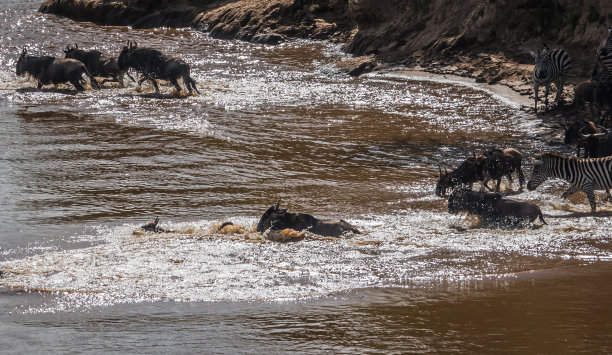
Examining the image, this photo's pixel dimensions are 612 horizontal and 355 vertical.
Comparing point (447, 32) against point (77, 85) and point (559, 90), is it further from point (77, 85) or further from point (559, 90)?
point (77, 85)

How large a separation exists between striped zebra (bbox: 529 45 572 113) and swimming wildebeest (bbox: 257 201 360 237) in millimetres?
8819

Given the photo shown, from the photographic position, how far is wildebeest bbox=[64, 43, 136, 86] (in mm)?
22188

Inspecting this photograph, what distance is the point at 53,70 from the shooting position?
21.8 m

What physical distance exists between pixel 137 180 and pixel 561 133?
7.79 meters

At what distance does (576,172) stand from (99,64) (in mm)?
15141

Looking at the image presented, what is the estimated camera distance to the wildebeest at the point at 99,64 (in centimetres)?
2219

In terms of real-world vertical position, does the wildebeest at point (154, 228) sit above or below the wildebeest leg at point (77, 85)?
below

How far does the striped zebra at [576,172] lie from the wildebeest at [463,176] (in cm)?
72

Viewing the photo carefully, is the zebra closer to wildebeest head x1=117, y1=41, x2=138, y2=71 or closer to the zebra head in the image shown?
the zebra head

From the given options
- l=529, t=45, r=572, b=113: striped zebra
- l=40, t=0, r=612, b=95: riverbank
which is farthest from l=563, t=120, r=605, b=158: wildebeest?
l=40, t=0, r=612, b=95: riverbank

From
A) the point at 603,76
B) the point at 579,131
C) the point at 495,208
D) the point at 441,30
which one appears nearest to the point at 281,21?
the point at 441,30

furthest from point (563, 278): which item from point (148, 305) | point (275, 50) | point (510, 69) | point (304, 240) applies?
point (275, 50)

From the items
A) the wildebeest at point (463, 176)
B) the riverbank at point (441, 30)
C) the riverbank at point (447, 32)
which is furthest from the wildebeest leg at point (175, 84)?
the wildebeest at point (463, 176)

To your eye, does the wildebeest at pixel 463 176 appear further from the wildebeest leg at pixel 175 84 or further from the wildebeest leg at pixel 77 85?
the wildebeest leg at pixel 77 85
